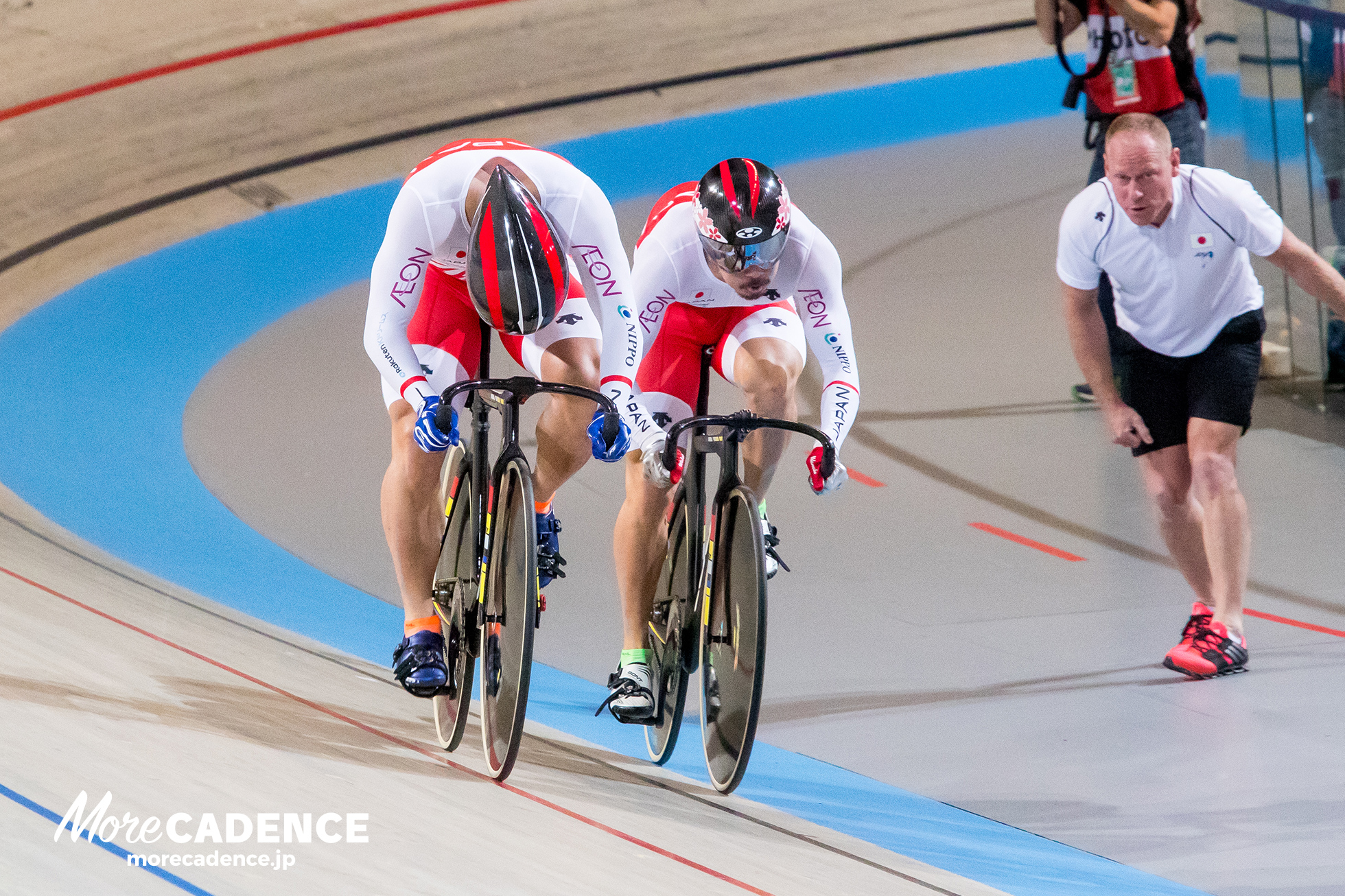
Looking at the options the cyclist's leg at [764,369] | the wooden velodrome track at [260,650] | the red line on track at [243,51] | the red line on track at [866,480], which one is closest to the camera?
the wooden velodrome track at [260,650]

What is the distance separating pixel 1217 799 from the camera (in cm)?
338

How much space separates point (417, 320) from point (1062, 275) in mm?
1697

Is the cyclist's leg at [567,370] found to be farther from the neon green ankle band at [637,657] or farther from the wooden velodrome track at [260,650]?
the wooden velodrome track at [260,650]

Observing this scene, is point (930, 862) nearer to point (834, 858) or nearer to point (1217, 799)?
point (834, 858)

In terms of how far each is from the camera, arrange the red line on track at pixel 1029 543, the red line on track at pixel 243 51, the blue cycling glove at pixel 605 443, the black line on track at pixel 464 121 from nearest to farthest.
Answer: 1. the blue cycling glove at pixel 605 443
2. the red line on track at pixel 1029 543
3. the black line on track at pixel 464 121
4. the red line on track at pixel 243 51

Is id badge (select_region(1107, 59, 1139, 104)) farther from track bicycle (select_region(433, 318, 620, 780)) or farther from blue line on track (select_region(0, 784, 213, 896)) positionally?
blue line on track (select_region(0, 784, 213, 896))

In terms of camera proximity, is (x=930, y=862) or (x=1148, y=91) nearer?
(x=930, y=862)

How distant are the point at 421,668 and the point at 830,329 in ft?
3.74

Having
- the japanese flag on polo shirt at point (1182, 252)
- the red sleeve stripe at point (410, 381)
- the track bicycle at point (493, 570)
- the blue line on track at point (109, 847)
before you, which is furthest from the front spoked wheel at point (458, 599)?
the japanese flag on polo shirt at point (1182, 252)

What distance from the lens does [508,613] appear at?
10.4ft

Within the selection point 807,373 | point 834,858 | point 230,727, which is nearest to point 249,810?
point 230,727

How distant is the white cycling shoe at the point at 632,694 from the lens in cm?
344

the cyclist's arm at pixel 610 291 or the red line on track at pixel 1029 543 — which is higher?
the red line on track at pixel 1029 543

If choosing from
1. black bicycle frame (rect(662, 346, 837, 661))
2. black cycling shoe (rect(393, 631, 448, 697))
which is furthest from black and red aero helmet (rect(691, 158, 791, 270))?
black cycling shoe (rect(393, 631, 448, 697))
